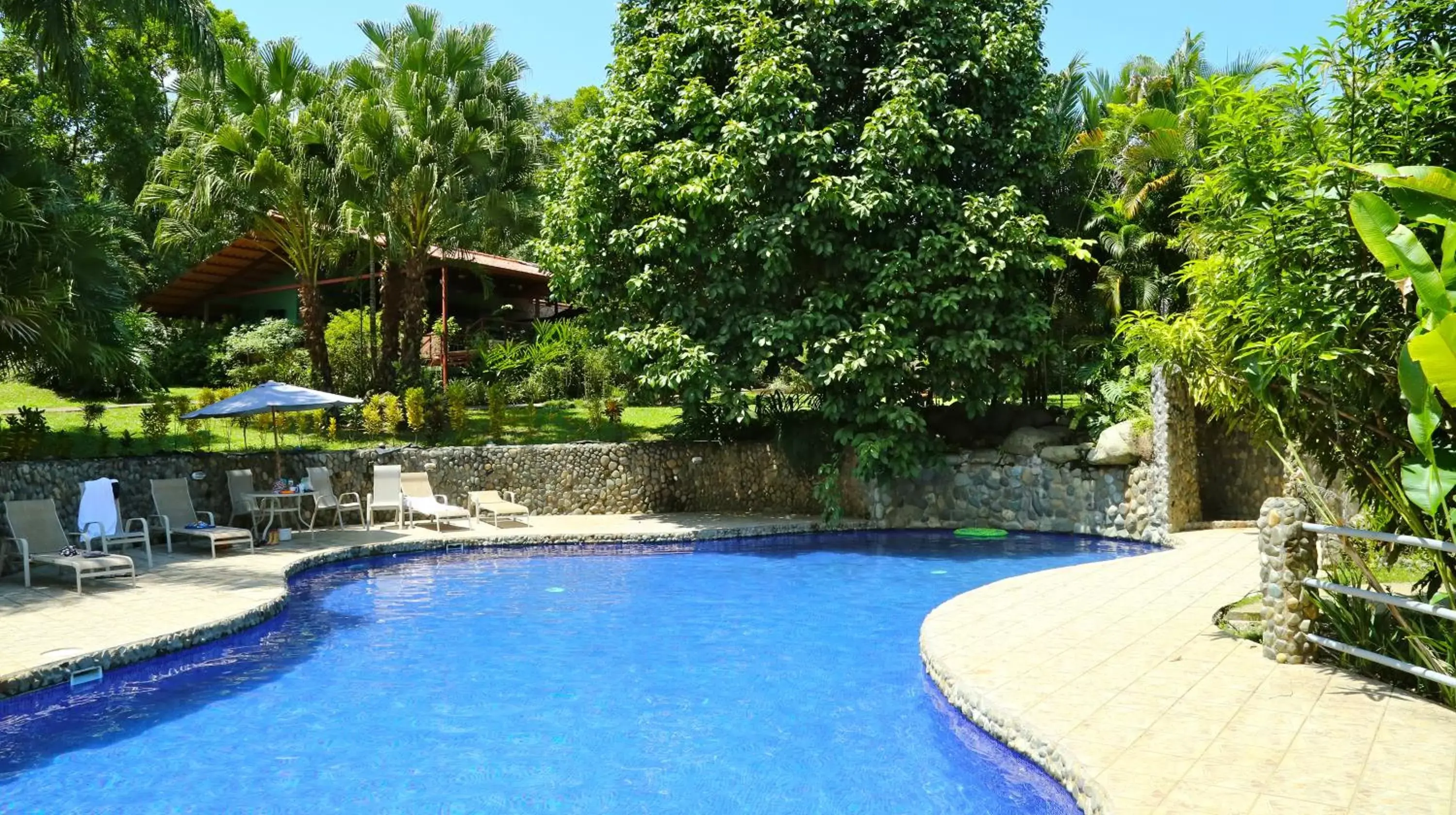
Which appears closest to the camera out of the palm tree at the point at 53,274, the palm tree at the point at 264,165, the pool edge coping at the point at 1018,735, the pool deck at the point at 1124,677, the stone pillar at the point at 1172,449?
the pool deck at the point at 1124,677

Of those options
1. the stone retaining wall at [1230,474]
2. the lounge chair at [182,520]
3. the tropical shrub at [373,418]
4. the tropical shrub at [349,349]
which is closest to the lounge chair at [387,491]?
the lounge chair at [182,520]

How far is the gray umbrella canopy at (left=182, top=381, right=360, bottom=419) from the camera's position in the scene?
15047 millimetres

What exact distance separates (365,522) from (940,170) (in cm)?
1218

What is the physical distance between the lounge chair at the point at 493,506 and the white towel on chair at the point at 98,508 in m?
6.78

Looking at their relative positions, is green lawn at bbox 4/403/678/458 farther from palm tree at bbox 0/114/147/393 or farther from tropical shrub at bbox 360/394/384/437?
palm tree at bbox 0/114/147/393

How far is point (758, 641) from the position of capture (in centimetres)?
1027

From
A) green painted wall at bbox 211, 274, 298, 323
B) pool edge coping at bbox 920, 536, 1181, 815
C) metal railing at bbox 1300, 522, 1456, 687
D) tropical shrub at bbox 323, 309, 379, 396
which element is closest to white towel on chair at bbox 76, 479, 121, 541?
pool edge coping at bbox 920, 536, 1181, 815

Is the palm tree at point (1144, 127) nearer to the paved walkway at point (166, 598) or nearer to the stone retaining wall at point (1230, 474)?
the stone retaining wall at point (1230, 474)

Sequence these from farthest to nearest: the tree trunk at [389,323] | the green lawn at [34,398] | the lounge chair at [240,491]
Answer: the tree trunk at [389,323] → the green lawn at [34,398] → the lounge chair at [240,491]

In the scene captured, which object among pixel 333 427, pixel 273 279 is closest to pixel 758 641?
pixel 333 427

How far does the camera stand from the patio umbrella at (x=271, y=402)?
15.0 m

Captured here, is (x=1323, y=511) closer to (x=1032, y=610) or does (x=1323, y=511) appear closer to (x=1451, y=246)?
(x=1451, y=246)

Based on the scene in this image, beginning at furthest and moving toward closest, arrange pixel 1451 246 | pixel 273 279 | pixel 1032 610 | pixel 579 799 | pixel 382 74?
1. pixel 273 279
2. pixel 382 74
3. pixel 1032 610
4. pixel 579 799
5. pixel 1451 246

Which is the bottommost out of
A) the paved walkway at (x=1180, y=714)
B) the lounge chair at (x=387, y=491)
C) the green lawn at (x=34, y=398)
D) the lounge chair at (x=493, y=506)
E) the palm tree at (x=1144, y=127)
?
the paved walkway at (x=1180, y=714)
